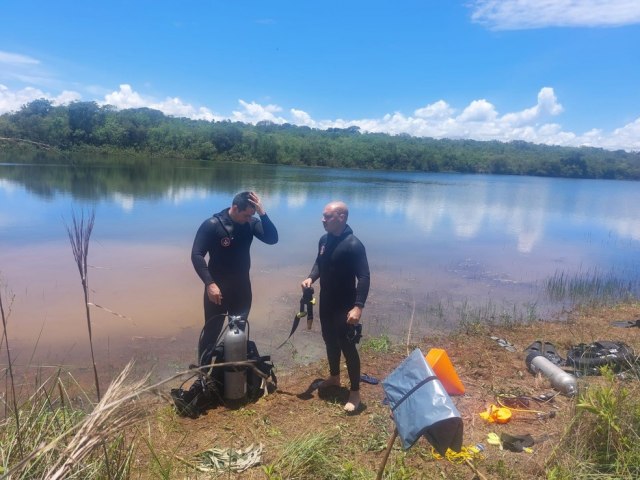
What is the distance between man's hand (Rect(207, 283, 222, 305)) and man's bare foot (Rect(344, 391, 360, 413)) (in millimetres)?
1484

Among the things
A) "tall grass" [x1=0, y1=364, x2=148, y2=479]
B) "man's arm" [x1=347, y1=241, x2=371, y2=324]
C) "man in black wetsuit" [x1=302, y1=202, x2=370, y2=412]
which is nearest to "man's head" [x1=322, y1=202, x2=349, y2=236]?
"man in black wetsuit" [x1=302, y1=202, x2=370, y2=412]

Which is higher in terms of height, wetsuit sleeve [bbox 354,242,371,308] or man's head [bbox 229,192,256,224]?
man's head [bbox 229,192,256,224]

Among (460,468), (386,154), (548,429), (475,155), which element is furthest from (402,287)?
(475,155)

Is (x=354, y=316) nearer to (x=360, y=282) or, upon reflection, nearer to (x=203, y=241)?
(x=360, y=282)

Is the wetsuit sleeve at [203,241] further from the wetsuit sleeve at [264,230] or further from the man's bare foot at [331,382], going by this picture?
the man's bare foot at [331,382]

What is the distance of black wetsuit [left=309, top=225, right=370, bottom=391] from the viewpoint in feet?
12.9

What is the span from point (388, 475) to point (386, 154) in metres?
78.8

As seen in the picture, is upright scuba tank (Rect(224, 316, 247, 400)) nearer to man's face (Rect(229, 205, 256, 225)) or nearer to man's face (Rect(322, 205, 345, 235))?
man's face (Rect(229, 205, 256, 225))

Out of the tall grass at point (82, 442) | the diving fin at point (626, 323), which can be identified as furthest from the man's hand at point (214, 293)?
the diving fin at point (626, 323)

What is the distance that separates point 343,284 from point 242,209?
3.87ft

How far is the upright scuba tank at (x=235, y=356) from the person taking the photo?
3.88m

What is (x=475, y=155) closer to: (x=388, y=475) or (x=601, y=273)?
(x=601, y=273)

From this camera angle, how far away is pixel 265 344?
5.95 metres

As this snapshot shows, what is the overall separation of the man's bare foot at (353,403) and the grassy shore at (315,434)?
0.07 metres
